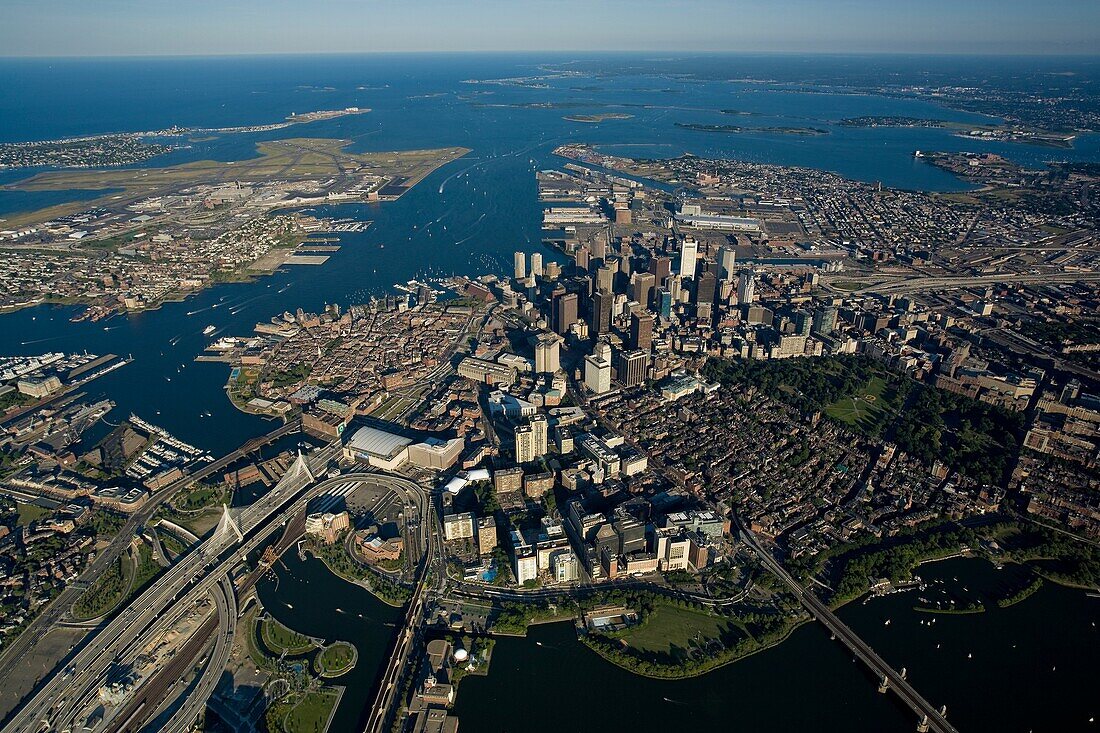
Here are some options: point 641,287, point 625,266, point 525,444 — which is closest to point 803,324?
point 641,287

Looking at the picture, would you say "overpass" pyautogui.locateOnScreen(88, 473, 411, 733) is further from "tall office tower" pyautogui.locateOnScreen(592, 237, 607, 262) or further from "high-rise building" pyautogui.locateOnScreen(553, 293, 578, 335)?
"tall office tower" pyautogui.locateOnScreen(592, 237, 607, 262)

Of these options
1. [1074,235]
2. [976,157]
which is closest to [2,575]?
[1074,235]

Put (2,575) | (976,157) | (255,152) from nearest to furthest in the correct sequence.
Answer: (2,575) < (976,157) < (255,152)

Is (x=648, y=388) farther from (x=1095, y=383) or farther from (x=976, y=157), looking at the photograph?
(x=976, y=157)

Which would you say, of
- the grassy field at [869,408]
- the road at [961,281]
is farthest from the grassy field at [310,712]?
the road at [961,281]

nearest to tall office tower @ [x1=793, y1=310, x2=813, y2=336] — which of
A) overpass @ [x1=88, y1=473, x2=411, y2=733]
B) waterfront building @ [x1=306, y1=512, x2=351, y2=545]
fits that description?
waterfront building @ [x1=306, y1=512, x2=351, y2=545]

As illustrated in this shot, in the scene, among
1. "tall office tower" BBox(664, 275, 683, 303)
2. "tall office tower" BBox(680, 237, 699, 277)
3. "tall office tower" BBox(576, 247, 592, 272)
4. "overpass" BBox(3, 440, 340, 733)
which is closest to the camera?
"overpass" BBox(3, 440, 340, 733)

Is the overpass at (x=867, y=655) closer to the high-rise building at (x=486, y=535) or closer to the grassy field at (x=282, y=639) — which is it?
the high-rise building at (x=486, y=535)
